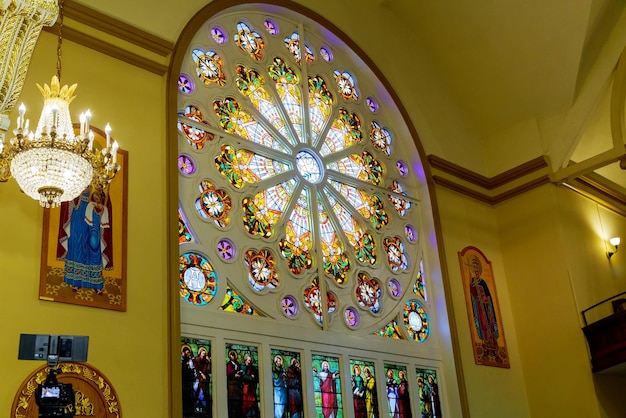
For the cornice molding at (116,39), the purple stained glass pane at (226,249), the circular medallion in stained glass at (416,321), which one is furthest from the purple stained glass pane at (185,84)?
the circular medallion in stained glass at (416,321)

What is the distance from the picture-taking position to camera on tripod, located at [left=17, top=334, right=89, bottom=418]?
A: 4.31m

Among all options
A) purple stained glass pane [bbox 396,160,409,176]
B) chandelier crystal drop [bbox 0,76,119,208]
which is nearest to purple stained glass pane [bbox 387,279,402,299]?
purple stained glass pane [bbox 396,160,409,176]

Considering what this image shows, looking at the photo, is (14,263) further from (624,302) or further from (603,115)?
(603,115)

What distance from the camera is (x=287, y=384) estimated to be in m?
7.35

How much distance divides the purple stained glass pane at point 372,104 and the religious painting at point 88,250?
4.35m

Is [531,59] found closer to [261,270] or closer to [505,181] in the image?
[505,181]

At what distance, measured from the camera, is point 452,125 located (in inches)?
429

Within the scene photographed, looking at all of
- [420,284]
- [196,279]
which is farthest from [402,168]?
[196,279]

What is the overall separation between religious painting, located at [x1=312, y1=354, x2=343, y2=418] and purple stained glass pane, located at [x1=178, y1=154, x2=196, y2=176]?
217 cm

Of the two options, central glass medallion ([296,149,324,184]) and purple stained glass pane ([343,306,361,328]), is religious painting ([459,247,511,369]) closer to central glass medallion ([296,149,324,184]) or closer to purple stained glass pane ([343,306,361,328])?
purple stained glass pane ([343,306,361,328])

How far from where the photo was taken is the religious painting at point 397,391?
820 centimetres

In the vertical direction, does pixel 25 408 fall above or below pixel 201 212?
below

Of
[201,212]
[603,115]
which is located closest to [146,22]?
[201,212]

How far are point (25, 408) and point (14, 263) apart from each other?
1.06m
